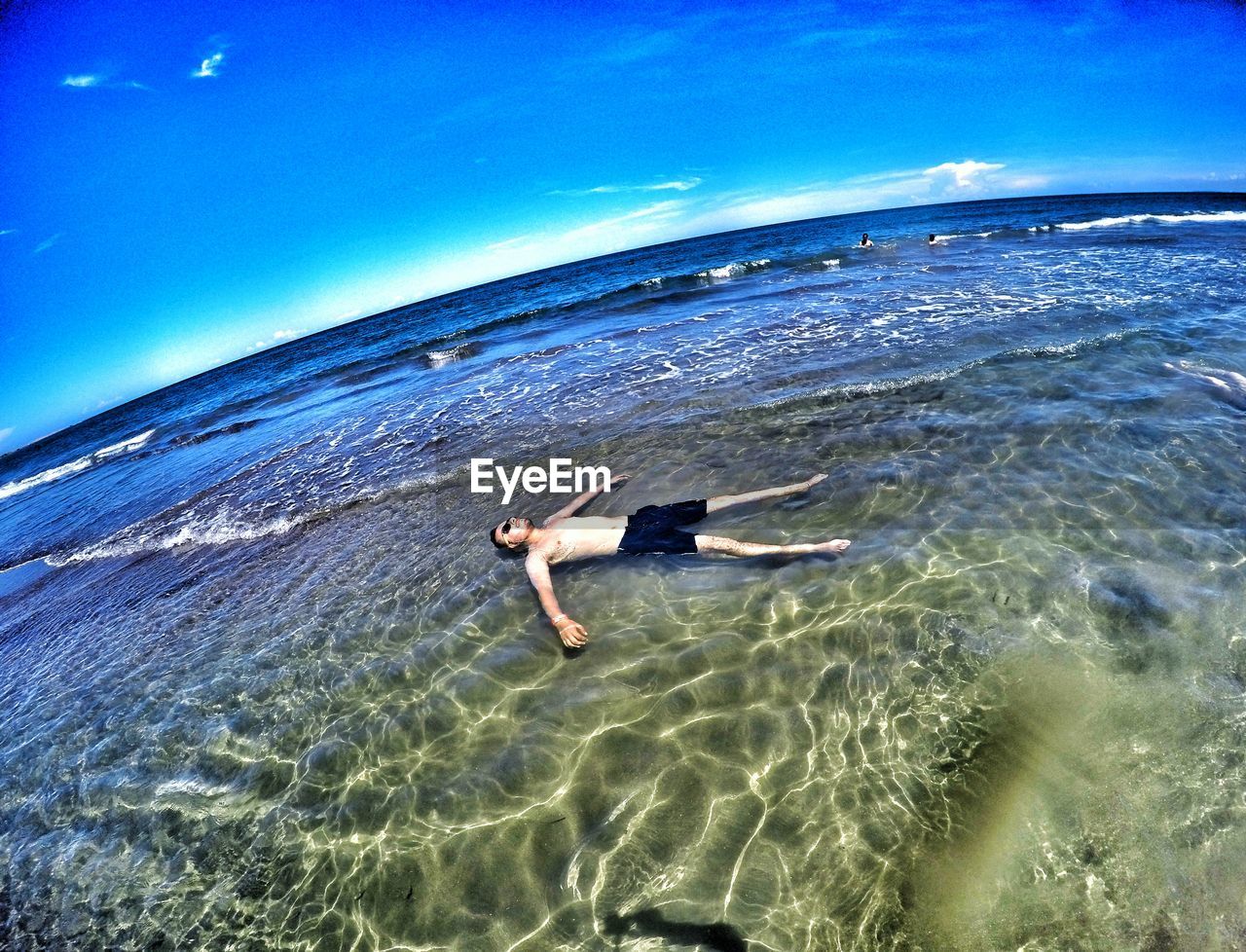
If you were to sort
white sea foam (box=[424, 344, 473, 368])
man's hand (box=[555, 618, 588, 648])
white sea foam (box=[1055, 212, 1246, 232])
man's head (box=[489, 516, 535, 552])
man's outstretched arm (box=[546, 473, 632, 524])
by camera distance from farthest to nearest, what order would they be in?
white sea foam (box=[1055, 212, 1246, 232]) < white sea foam (box=[424, 344, 473, 368]) < man's outstretched arm (box=[546, 473, 632, 524]) < man's head (box=[489, 516, 535, 552]) < man's hand (box=[555, 618, 588, 648])

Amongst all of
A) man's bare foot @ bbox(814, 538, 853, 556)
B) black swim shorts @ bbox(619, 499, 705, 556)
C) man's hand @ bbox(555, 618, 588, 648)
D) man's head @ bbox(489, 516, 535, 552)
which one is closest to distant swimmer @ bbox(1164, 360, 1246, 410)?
man's bare foot @ bbox(814, 538, 853, 556)

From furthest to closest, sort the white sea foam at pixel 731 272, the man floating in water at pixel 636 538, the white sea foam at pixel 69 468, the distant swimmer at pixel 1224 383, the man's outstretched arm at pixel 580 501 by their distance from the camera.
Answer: the white sea foam at pixel 731 272
the white sea foam at pixel 69 468
the distant swimmer at pixel 1224 383
the man's outstretched arm at pixel 580 501
the man floating in water at pixel 636 538

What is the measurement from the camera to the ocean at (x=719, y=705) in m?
2.95

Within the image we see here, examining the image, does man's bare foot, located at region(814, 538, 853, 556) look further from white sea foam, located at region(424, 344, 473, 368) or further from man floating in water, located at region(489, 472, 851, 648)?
white sea foam, located at region(424, 344, 473, 368)

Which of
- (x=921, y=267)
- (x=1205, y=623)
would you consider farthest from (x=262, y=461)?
(x=921, y=267)

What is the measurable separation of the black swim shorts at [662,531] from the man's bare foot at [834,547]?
51.5 inches

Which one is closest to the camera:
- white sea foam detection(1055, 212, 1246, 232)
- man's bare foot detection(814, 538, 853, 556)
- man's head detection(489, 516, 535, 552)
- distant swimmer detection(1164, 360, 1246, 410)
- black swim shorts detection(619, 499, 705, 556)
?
man's bare foot detection(814, 538, 853, 556)

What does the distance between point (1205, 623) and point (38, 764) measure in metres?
10.4

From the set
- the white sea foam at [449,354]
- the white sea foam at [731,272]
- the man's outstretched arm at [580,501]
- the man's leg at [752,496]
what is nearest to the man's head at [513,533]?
the man's outstretched arm at [580,501]

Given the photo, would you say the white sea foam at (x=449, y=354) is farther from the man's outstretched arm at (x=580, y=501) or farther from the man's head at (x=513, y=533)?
the man's head at (x=513, y=533)

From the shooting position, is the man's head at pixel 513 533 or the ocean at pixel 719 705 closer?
the ocean at pixel 719 705

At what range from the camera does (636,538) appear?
233 inches

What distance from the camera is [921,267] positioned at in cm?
2334

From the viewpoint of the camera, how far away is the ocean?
2.95m
